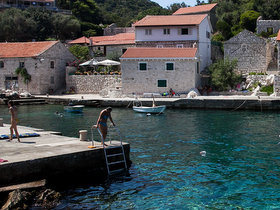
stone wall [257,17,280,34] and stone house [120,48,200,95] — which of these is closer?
stone house [120,48,200,95]

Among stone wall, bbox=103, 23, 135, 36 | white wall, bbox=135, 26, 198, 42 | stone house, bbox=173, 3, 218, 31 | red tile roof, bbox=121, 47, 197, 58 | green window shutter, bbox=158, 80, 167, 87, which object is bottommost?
green window shutter, bbox=158, 80, 167, 87

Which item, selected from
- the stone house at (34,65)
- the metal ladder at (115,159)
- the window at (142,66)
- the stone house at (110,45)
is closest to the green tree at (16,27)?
the stone house at (110,45)

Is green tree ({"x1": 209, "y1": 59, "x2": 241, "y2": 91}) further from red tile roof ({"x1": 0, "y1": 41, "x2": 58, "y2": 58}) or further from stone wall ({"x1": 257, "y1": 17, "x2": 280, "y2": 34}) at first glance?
red tile roof ({"x1": 0, "y1": 41, "x2": 58, "y2": 58})

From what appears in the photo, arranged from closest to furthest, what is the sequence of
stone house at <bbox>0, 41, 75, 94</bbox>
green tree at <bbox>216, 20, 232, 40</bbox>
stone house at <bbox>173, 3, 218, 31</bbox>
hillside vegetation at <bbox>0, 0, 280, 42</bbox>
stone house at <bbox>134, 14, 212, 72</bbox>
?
stone house at <bbox>134, 14, 212, 72</bbox>
stone house at <bbox>0, 41, 75, 94</bbox>
green tree at <bbox>216, 20, 232, 40</bbox>
hillside vegetation at <bbox>0, 0, 280, 42</bbox>
stone house at <bbox>173, 3, 218, 31</bbox>

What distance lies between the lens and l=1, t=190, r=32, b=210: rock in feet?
34.8

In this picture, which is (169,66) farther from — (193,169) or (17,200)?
(17,200)

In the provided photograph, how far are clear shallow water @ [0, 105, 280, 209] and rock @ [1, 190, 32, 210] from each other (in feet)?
3.34

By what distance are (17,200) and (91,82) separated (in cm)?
3872

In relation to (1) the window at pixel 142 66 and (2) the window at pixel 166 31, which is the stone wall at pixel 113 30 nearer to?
(2) the window at pixel 166 31

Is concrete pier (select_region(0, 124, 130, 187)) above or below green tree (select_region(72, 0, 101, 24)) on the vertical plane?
below

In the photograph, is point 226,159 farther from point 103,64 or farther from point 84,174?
point 103,64

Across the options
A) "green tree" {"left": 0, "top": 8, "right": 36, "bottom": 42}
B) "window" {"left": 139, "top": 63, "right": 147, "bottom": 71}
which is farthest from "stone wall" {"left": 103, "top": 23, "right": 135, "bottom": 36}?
"window" {"left": 139, "top": 63, "right": 147, "bottom": 71}

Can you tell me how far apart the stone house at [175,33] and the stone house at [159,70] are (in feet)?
18.5

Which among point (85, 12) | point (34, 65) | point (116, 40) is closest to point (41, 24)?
point (85, 12)
